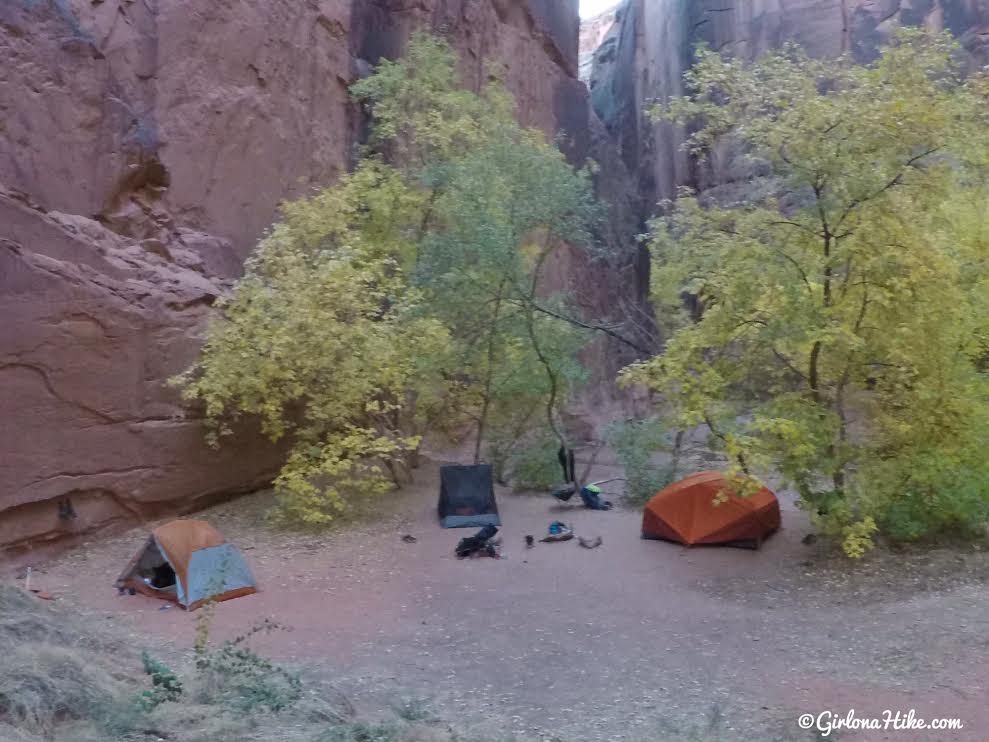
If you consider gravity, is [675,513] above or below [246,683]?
above

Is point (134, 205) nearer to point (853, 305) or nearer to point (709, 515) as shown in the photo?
point (709, 515)

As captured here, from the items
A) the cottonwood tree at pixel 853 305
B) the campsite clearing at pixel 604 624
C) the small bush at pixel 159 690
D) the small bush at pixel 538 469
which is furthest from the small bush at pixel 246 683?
the small bush at pixel 538 469

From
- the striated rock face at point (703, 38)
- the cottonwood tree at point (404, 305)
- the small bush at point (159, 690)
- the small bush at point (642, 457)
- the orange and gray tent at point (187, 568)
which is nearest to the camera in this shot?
the small bush at point (159, 690)

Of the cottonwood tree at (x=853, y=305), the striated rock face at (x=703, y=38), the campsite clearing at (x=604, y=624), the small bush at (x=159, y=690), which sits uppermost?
the striated rock face at (x=703, y=38)

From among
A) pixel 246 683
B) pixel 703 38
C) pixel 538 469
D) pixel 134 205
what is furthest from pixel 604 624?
pixel 703 38

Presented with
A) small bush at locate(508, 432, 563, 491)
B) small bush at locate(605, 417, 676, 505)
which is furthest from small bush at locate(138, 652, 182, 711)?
small bush at locate(508, 432, 563, 491)

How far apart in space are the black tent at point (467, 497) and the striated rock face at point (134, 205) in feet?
9.39

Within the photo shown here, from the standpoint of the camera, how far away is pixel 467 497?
1396 centimetres

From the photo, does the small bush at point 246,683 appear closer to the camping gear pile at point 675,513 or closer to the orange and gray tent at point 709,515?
the camping gear pile at point 675,513

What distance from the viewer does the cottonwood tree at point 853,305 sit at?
34.7 feet

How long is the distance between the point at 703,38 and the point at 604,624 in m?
24.0

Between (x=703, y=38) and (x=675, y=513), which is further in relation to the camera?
(x=703, y=38)

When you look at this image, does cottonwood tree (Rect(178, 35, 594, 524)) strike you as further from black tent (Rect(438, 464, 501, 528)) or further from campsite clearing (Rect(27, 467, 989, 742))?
campsite clearing (Rect(27, 467, 989, 742))

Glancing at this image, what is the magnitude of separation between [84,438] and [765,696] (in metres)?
9.14
